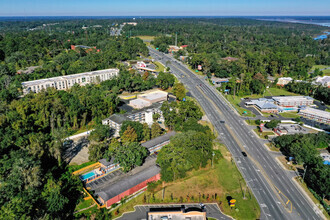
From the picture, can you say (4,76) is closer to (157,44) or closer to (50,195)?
(50,195)

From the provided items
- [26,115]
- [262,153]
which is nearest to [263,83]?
[262,153]

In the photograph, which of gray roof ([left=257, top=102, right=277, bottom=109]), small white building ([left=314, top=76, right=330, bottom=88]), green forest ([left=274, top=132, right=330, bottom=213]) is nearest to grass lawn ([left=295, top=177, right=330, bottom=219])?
green forest ([left=274, top=132, right=330, bottom=213])

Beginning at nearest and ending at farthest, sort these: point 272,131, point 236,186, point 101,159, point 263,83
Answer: point 236,186 → point 101,159 → point 272,131 → point 263,83

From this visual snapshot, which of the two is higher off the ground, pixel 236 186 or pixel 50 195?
pixel 50 195

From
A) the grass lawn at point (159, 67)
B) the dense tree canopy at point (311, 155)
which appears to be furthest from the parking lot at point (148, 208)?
the grass lawn at point (159, 67)

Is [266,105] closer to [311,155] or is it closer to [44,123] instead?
[311,155]

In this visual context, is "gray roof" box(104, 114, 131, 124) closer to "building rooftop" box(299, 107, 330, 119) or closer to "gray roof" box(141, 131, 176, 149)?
"gray roof" box(141, 131, 176, 149)
